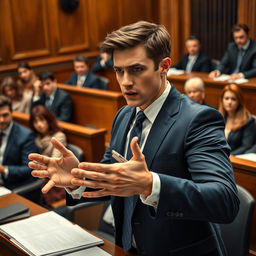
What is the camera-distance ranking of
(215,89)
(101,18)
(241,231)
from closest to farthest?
(241,231), (215,89), (101,18)

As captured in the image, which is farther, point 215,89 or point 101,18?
point 101,18

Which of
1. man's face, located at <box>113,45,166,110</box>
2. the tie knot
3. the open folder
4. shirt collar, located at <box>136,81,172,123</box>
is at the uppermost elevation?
man's face, located at <box>113,45,166,110</box>

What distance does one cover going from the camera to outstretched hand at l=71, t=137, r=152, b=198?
4.29ft

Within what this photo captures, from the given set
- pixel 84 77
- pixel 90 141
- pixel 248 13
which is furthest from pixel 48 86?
pixel 248 13

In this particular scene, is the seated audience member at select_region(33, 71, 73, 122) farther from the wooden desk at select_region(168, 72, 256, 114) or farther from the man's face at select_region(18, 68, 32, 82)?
the wooden desk at select_region(168, 72, 256, 114)

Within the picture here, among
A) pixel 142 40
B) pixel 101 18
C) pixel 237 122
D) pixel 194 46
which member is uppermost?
pixel 142 40

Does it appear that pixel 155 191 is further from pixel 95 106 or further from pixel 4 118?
pixel 95 106

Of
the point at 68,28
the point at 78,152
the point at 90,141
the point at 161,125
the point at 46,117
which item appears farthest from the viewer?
the point at 68,28

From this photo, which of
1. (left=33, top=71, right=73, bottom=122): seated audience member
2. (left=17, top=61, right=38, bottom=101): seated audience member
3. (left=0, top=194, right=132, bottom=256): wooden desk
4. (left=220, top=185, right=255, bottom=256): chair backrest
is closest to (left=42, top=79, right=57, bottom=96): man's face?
(left=33, top=71, right=73, bottom=122): seated audience member

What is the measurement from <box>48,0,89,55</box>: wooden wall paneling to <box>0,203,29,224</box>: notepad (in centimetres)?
560

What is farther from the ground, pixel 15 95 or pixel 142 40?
pixel 142 40

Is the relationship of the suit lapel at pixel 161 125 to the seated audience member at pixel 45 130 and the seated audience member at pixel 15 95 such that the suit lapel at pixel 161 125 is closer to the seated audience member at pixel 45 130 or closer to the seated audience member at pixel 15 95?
the seated audience member at pixel 45 130

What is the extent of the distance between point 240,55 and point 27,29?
131 inches

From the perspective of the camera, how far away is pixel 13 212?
2.21 meters
